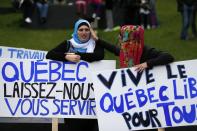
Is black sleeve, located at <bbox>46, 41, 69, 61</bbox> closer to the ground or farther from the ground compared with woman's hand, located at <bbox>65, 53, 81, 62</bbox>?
farther from the ground

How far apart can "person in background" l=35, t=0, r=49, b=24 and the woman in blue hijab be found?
12323 millimetres

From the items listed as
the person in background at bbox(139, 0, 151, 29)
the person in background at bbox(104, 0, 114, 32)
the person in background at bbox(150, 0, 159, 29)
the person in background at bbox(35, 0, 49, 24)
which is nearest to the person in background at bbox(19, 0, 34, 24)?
the person in background at bbox(35, 0, 49, 24)

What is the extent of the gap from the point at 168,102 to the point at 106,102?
69 cm

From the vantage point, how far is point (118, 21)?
760 inches

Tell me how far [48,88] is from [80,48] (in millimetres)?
607

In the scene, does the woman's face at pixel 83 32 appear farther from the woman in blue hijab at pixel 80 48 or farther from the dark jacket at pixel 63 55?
the dark jacket at pixel 63 55

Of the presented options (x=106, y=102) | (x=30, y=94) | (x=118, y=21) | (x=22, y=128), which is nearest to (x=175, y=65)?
(x=106, y=102)

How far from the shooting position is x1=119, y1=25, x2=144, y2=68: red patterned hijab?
619 centimetres

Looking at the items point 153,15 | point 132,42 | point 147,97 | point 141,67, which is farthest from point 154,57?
point 153,15

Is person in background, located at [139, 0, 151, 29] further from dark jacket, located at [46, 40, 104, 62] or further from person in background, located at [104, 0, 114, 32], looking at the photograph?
dark jacket, located at [46, 40, 104, 62]

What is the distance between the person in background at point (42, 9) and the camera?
19.1m

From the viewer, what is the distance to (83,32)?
6.77 m

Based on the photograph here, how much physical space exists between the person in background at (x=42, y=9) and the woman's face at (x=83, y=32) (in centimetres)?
1242

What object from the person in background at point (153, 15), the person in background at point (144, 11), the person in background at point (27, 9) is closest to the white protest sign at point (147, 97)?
the person in background at point (144, 11)
